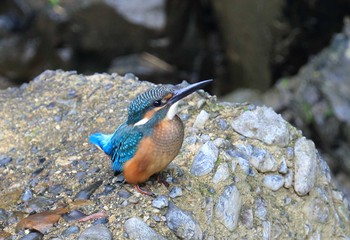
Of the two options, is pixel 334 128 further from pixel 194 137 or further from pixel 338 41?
Answer: pixel 194 137

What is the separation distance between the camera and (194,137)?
375 centimetres

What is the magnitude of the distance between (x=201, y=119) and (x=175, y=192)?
2.30 feet

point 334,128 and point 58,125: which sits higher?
point 58,125

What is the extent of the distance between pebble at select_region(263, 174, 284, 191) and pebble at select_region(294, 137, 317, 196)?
0.33 ft

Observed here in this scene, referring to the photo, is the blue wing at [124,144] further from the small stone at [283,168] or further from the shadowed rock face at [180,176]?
the small stone at [283,168]

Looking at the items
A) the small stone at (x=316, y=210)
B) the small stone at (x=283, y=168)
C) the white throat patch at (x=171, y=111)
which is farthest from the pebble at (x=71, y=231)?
the small stone at (x=316, y=210)

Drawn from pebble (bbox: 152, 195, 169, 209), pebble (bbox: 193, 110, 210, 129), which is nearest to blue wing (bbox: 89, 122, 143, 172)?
pebble (bbox: 152, 195, 169, 209)

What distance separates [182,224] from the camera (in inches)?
127

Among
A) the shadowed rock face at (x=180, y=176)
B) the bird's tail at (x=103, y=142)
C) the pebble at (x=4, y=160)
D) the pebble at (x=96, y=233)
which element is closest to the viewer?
the pebble at (x=96, y=233)

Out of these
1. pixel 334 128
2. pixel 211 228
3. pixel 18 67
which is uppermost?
pixel 211 228

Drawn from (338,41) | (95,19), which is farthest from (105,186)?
(95,19)

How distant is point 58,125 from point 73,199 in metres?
0.84

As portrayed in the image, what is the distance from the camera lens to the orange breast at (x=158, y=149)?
309 centimetres

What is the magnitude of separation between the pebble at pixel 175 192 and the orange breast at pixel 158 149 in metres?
0.22
